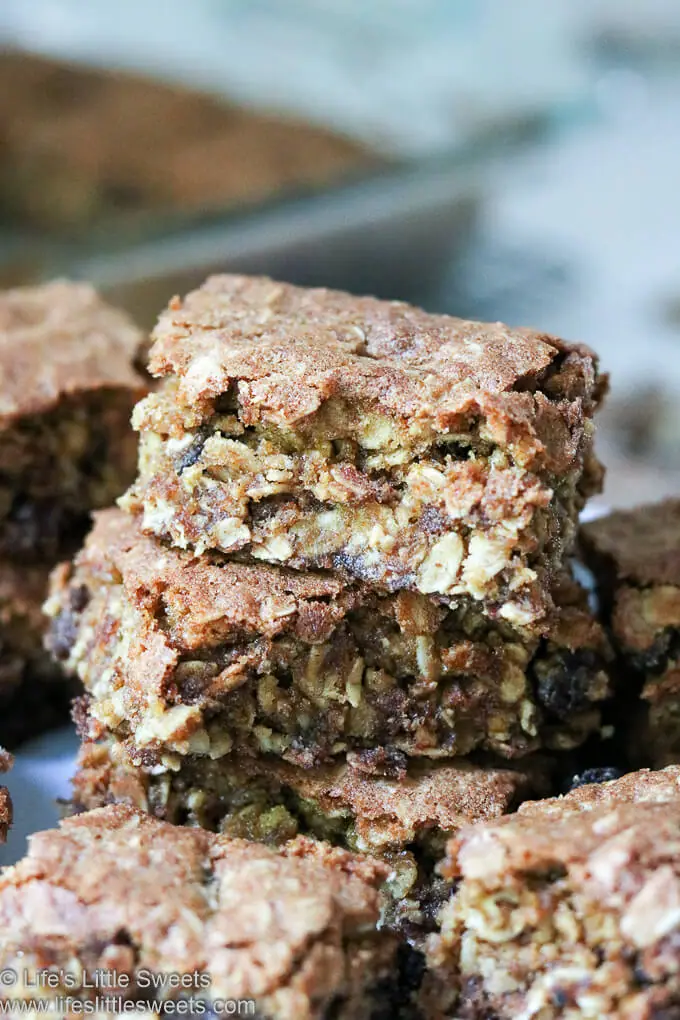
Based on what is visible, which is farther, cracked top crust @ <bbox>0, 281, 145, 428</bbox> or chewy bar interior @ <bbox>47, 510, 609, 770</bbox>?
cracked top crust @ <bbox>0, 281, 145, 428</bbox>

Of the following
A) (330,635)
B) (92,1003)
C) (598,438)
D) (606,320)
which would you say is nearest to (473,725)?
(330,635)

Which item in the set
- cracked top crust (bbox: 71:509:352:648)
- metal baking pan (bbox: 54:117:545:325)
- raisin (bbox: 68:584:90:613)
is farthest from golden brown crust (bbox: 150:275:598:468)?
metal baking pan (bbox: 54:117:545:325)

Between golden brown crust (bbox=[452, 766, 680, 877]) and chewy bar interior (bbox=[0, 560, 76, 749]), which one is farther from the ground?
chewy bar interior (bbox=[0, 560, 76, 749])

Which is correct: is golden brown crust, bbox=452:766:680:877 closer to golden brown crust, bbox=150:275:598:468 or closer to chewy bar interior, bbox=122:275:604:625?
chewy bar interior, bbox=122:275:604:625

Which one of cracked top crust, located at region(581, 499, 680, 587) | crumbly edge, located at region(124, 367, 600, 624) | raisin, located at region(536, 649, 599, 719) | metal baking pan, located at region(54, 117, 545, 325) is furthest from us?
metal baking pan, located at region(54, 117, 545, 325)

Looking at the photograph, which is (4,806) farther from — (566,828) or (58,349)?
(58,349)

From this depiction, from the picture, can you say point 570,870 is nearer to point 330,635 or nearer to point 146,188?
point 330,635

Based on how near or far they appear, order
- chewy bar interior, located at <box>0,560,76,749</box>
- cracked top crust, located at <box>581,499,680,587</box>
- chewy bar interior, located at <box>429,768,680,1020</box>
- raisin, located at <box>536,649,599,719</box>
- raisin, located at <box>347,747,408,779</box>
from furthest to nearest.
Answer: chewy bar interior, located at <box>0,560,76,749</box> → cracked top crust, located at <box>581,499,680,587</box> → raisin, located at <box>536,649,599,719</box> → raisin, located at <box>347,747,408,779</box> → chewy bar interior, located at <box>429,768,680,1020</box>

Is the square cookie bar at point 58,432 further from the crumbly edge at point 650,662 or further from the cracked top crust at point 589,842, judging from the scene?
the cracked top crust at point 589,842
